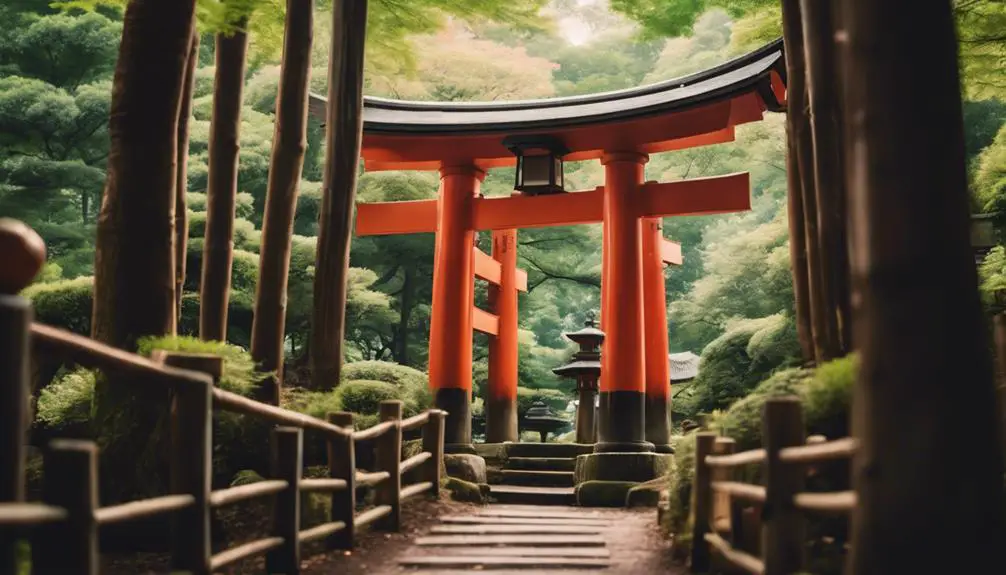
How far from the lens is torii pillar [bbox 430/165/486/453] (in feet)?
40.4

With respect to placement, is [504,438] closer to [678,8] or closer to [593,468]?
[593,468]

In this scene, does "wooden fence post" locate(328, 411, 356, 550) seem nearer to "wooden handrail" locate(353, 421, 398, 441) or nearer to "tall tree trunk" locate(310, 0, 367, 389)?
"wooden handrail" locate(353, 421, 398, 441)

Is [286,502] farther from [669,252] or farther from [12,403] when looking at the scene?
[669,252]

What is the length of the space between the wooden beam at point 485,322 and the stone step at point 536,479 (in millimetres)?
2220

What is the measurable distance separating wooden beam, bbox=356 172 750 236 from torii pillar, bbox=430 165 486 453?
29cm

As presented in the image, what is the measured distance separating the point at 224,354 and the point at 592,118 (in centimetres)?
637

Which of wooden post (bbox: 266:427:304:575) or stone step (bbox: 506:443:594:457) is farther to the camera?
stone step (bbox: 506:443:594:457)

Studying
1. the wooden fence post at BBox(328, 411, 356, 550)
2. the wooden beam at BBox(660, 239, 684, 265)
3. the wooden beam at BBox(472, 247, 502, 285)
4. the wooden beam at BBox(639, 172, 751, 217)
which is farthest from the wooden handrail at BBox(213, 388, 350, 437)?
the wooden beam at BBox(660, 239, 684, 265)

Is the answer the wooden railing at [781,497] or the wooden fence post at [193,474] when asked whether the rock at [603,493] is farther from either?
the wooden fence post at [193,474]

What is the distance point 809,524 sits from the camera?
15.5ft

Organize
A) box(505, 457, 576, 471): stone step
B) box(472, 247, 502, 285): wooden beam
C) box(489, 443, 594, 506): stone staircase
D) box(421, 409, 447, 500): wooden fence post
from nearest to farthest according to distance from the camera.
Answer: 1. box(421, 409, 447, 500): wooden fence post
2. box(489, 443, 594, 506): stone staircase
3. box(505, 457, 576, 471): stone step
4. box(472, 247, 502, 285): wooden beam

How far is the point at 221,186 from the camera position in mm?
9375

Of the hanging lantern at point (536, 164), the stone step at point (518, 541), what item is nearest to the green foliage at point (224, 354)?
the stone step at point (518, 541)

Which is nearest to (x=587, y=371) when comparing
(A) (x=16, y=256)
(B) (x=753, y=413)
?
(B) (x=753, y=413)
